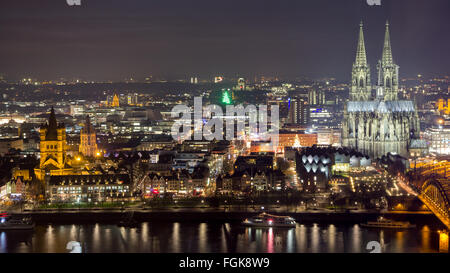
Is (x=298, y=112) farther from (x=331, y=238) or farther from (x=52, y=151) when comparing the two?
(x=331, y=238)

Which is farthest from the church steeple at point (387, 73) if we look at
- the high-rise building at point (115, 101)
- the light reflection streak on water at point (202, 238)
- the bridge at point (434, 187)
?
the high-rise building at point (115, 101)

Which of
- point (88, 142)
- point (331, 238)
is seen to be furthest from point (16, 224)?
point (88, 142)

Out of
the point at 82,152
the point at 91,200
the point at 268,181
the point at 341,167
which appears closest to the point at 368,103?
the point at 341,167

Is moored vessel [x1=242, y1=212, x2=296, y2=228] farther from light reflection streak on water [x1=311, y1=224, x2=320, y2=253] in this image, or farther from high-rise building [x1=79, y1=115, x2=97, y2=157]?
high-rise building [x1=79, y1=115, x2=97, y2=157]

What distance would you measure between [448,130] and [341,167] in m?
5.42

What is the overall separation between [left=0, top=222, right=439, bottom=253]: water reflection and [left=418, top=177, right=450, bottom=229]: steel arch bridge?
292 mm

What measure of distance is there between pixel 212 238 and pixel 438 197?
3373mm

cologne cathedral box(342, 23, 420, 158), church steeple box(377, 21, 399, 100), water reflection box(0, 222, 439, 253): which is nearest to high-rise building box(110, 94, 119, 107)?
cologne cathedral box(342, 23, 420, 158)

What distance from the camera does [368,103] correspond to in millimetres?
16359

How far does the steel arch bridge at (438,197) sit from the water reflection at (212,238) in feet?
0.96

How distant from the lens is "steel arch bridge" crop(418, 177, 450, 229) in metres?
8.32

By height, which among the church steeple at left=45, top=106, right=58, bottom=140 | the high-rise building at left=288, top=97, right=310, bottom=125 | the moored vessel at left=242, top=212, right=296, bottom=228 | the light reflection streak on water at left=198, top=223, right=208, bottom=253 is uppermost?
the high-rise building at left=288, top=97, right=310, bottom=125

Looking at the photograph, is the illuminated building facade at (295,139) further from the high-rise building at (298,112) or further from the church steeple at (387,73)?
the high-rise building at (298,112)
